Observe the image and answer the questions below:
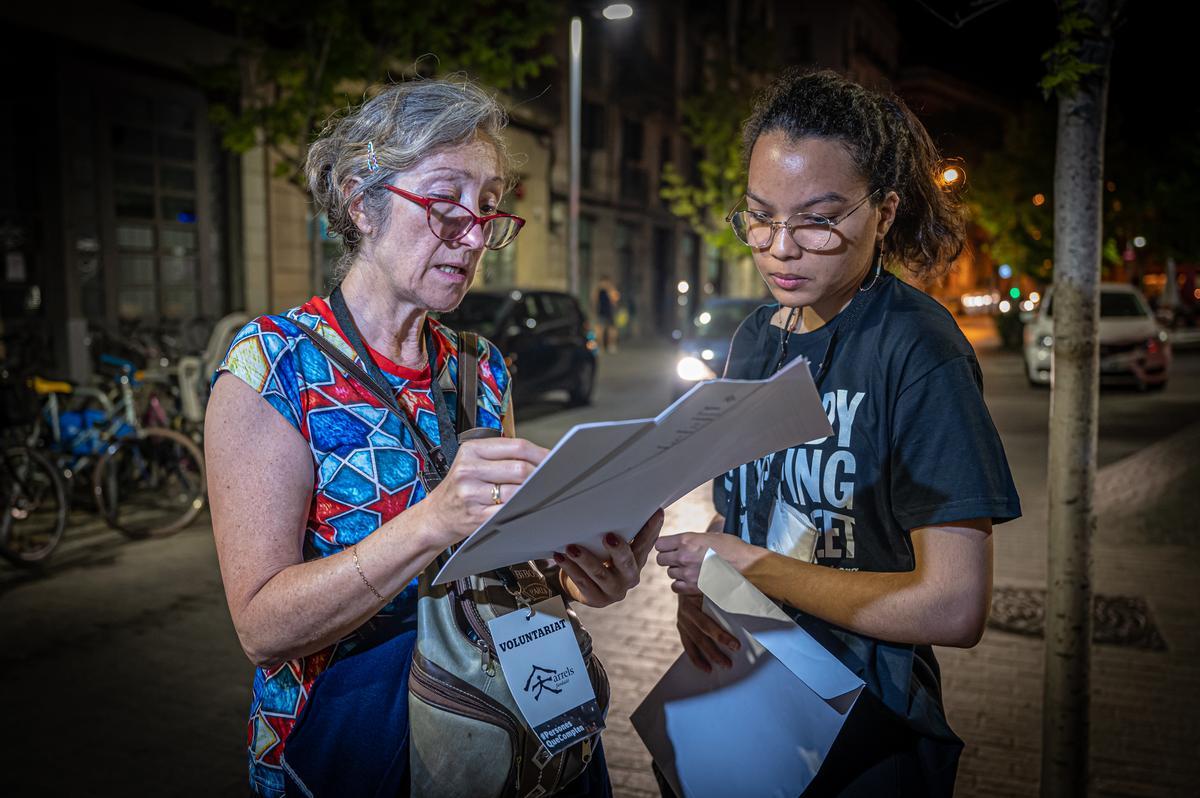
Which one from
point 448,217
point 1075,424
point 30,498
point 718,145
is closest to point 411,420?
point 448,217

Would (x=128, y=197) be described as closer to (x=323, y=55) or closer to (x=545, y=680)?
(x=323, y=55)

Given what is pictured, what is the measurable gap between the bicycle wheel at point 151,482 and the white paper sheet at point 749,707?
6667 mm

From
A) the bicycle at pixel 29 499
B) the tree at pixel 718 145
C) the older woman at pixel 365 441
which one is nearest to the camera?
the older woman at pixel 365 441

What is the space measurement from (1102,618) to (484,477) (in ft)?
17.2

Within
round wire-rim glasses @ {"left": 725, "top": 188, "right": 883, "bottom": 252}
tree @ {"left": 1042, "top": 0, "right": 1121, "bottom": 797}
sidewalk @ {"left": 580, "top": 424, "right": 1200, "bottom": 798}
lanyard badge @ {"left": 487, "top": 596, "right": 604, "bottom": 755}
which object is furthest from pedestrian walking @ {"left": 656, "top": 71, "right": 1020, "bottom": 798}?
sidewalk @ {"left": 580, "top": 424, "right": 1200, "bottom": 798}

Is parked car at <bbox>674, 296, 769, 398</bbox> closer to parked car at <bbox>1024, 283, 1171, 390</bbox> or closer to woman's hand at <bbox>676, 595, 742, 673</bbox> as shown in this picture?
parked car at <bbox>1024, 283, 1171, 390</bbox>

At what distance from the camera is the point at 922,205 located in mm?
1896

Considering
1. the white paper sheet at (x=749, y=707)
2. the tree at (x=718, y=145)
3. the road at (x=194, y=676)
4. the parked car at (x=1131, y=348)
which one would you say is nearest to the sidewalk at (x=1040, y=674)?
the road at (x=194, y=676)

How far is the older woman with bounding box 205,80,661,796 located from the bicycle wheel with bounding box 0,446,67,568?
5.95m

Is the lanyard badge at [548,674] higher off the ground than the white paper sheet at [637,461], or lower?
lower

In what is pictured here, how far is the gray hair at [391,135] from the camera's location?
1771 millimetres

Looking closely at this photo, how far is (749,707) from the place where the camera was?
1.68 meters

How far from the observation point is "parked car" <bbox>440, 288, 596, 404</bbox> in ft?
44.6

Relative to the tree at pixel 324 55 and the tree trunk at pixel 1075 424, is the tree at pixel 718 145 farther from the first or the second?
the tree trunk at pixel 1075 424
